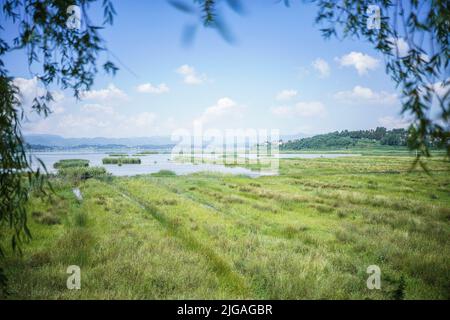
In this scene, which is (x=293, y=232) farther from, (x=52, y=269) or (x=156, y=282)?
(x=52, y=269)

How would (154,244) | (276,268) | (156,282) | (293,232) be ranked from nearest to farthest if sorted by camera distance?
1. (156,282)
2. (276,268)
3. (154,244)
4. (293,232)

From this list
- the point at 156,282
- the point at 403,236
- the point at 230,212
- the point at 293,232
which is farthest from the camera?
the point at 230,212

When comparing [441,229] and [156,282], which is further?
[441,229]

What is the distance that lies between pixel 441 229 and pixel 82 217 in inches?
604

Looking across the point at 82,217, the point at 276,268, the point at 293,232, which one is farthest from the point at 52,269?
the point at 293,232

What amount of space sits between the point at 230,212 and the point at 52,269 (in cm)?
990

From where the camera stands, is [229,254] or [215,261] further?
[229,254]

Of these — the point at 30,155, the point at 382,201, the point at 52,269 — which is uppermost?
the point at 30,155

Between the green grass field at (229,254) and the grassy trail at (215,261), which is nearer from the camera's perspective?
the green grass field at (229,254)

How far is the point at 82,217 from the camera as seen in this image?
1200 cm

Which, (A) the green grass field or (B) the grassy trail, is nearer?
(A) the green grass field
